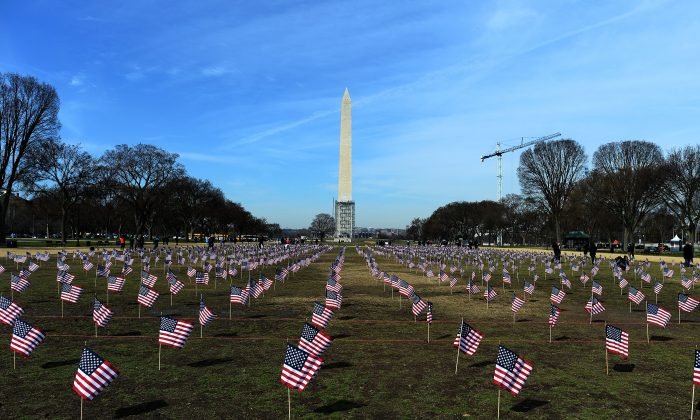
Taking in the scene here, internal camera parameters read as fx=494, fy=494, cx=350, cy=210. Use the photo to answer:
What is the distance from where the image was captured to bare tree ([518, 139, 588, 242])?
6781cm

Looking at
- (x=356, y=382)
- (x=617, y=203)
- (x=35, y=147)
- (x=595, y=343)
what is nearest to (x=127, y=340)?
(x=356, y=382)

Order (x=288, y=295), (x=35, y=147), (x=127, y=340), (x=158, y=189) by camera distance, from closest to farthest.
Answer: (x=127, y=340) < (x=288, y=295) < (x=35, y=147) < (x=158, y=189)

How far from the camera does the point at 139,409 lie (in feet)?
24.7

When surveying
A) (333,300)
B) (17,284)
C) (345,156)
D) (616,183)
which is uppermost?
(345,156)

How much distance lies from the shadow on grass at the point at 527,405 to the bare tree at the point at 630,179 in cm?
5955

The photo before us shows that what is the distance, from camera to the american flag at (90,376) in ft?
22.9

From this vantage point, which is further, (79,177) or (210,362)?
(79,177)

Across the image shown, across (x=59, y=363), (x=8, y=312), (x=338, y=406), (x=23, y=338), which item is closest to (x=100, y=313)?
(x=59, y=363)

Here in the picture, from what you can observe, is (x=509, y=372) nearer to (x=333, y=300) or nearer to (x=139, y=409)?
(x=139, y=409)

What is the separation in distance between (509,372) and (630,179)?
63468 mm

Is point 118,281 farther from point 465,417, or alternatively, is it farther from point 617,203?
point 617,203

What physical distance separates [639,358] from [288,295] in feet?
44.3

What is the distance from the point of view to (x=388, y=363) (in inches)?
405

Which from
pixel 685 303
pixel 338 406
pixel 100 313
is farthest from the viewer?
pixel 685 303
